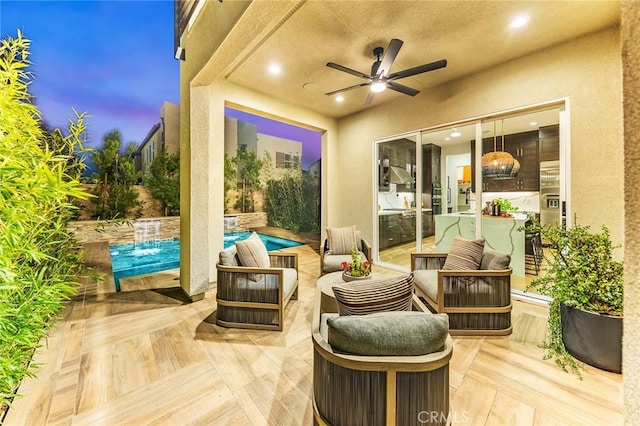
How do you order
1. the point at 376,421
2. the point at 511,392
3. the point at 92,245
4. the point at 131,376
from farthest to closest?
the point at 92,245 → the point at 131,376 → the point at 511,392 → the point at 376,421

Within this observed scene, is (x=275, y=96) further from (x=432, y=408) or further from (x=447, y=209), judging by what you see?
(x=432, y=408)

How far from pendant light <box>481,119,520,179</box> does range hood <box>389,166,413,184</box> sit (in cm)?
125

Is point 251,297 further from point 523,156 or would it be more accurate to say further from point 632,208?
point 523,156

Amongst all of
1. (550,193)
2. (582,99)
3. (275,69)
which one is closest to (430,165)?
(550,193)

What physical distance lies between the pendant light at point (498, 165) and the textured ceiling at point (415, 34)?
115 centimetres

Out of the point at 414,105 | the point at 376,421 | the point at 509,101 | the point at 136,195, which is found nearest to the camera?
the point at 376,421

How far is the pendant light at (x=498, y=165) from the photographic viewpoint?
3689 mm

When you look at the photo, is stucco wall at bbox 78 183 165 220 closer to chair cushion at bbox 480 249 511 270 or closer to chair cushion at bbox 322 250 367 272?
chair cushion at bbox 322 250 367 272

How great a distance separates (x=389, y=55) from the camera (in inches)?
107

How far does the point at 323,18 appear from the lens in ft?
8.70

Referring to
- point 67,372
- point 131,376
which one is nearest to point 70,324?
point 67,372

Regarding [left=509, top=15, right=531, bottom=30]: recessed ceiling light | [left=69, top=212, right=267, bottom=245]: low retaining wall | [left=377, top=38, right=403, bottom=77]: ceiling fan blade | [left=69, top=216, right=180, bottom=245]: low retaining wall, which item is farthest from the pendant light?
[left=69, top=216, right=180, bottom=245]: low retaining wall

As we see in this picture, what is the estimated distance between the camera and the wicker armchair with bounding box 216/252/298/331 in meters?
2.56

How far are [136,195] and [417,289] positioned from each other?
27.7ft
